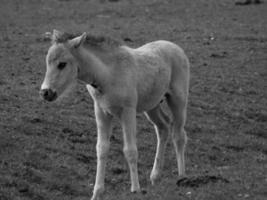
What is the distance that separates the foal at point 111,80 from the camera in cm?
920

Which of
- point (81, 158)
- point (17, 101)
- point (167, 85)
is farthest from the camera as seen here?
point (17, 101)

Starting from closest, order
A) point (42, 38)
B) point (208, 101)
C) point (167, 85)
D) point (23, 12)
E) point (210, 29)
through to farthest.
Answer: point (167, 85)
point (208, 101)
point (42, 38)
point (210, 29)
point (23, 12)

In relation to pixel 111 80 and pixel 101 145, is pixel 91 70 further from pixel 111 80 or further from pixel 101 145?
pixel 101 145

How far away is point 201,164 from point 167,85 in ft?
8.91

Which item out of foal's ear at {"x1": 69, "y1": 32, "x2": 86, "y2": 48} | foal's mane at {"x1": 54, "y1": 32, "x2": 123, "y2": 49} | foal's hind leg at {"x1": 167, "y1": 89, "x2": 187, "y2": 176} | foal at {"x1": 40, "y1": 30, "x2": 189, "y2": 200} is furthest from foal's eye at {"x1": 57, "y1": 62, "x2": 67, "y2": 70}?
foal's hind leg at {"x1": 167, "y1": 89, "x2": 187, "y2": 176}

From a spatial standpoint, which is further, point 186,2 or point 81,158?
point 186,2

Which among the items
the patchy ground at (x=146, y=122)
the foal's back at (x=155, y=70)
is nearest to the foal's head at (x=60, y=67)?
the foal's back at (x=155, y=70)

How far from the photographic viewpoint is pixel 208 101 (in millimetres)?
17359

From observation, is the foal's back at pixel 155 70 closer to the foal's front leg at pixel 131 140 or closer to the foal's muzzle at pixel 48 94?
the foal's front leg at pixel 131 140

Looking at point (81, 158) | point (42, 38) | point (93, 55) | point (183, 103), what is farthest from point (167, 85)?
point (42, 38)

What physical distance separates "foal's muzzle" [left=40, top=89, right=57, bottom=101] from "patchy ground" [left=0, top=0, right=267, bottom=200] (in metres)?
1.75

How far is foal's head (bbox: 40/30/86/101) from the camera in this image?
9.07m

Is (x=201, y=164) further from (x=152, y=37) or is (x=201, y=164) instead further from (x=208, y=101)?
(x=152, y=37)

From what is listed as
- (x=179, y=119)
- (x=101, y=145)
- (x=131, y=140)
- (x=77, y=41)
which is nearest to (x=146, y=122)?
(x=179, y=119)
